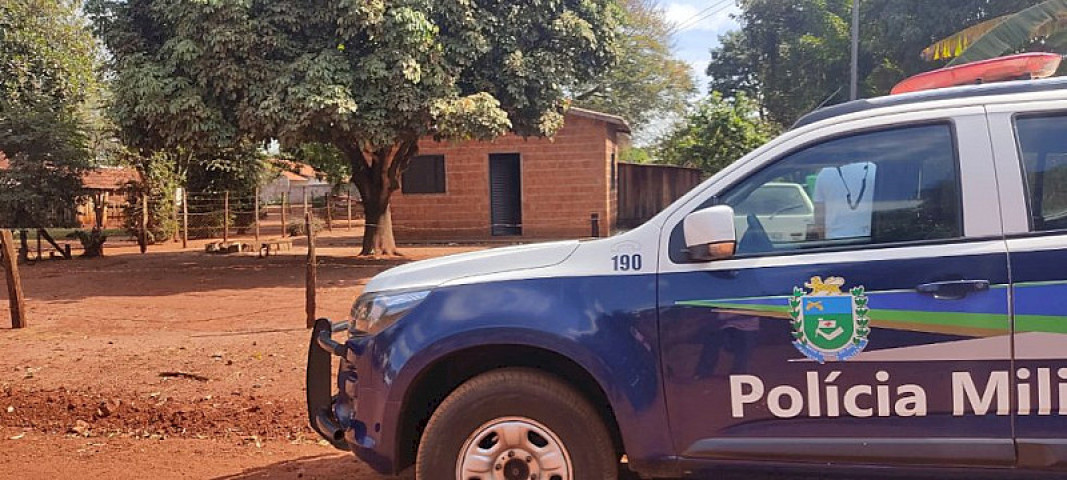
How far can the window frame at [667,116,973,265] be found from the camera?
3.00 m

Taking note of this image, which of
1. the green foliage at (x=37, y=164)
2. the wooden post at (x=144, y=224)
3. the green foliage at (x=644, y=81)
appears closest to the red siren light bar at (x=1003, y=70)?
the green foliage at (x=37, y=164)

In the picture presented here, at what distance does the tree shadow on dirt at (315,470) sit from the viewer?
439 cm

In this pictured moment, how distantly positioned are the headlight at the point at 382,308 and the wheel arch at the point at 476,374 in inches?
10.4

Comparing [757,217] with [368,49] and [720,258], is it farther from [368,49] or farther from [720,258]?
[368,49]

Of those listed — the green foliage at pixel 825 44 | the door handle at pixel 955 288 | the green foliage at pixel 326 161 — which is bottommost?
the door handle at pixel 955 288

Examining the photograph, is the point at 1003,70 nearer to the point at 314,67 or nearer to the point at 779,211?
the point at 779,211

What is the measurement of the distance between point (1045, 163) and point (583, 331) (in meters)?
1.86

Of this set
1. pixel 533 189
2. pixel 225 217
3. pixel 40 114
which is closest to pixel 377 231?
pixel 533 189

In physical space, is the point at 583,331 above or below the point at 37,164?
below

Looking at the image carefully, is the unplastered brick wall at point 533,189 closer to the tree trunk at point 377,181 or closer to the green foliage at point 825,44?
the tree trunk at point 377,181

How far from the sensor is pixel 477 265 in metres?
3.41

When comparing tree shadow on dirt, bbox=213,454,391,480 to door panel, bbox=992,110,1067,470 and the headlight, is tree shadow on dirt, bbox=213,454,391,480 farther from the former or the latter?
door panel, bbox=992,110,1067,470

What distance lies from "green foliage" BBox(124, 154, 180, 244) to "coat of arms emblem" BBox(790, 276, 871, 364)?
21.3 metres

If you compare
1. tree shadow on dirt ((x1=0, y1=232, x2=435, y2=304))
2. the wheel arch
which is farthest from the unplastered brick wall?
the wheel arch
